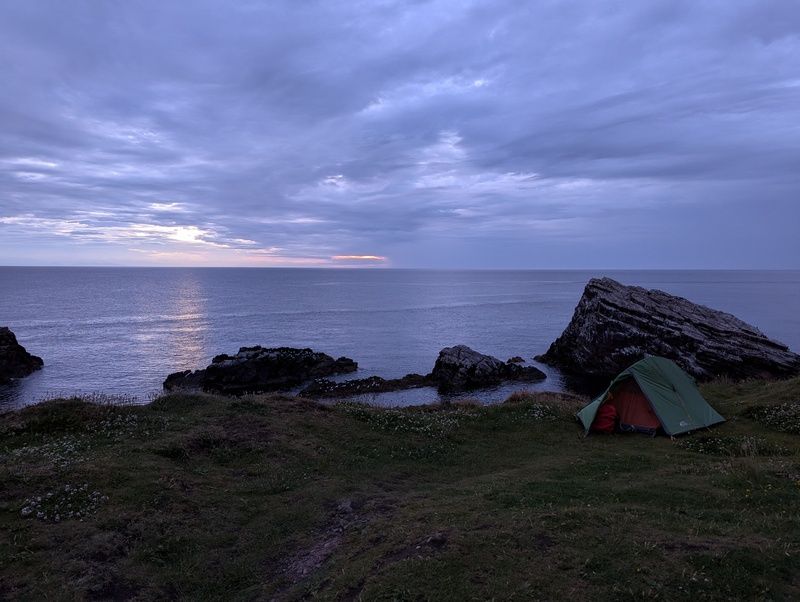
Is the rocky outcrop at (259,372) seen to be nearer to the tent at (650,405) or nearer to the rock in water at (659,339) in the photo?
the rock in water at (659,339)

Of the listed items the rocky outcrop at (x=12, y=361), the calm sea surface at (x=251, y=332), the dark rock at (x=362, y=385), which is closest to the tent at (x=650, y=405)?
the calm sea surface at (x=251, y=332)

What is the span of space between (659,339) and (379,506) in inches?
1726

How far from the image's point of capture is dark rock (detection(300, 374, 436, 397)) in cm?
4609

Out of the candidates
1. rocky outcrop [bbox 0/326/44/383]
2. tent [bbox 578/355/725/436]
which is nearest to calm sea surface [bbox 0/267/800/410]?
rocky outcrop [bbox 0/326/44/383]

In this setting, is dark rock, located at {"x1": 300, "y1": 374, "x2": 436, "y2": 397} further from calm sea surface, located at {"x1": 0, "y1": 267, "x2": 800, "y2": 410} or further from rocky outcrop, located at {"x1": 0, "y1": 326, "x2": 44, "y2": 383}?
rocky outcrop, located at {"x1": 0, "y1": 326, "x2": 44, "y2": 383}

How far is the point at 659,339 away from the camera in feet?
163

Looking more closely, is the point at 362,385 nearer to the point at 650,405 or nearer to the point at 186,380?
the point at 186,380

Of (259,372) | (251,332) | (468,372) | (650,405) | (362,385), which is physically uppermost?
(650,405)

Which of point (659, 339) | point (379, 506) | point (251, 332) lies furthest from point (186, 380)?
point (659, 339)

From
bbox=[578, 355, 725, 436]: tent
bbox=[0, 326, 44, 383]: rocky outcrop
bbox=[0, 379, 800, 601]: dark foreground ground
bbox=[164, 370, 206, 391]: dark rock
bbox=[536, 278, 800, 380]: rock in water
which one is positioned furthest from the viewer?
bbox=[0, 326, 44, 383]: rocky outcrop

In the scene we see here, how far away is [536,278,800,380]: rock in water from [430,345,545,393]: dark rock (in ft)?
25.2

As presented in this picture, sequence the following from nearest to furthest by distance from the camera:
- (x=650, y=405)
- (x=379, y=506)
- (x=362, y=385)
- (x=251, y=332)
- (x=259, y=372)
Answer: (x=379, y=506) → (x=650, y=405) → (x=362, y=385) → (x=259, y=372) → (x=251, y=332)

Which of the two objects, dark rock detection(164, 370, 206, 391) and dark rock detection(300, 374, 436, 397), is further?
dark rock detection(164, 370, 206, 391)

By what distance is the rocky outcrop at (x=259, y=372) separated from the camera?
49.5 metres
